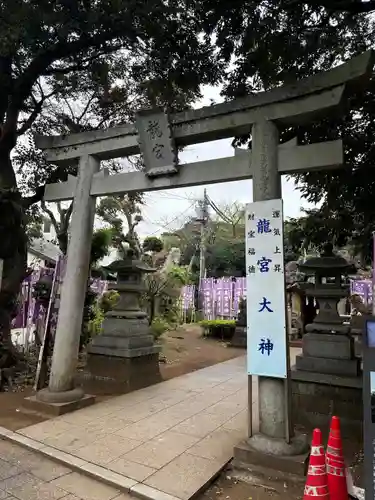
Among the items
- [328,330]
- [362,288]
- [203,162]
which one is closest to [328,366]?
[328,330]

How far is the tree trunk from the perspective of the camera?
725cm

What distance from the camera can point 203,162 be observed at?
195 inches

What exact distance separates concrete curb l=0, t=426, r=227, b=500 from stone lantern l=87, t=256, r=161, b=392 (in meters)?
2.73

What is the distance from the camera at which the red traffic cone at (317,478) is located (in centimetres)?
279

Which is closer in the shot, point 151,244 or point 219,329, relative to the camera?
point 219,329

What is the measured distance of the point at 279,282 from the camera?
3959mm

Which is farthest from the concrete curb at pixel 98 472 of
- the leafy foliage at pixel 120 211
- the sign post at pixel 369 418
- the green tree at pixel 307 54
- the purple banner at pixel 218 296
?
the purple banner at pixel 218 296

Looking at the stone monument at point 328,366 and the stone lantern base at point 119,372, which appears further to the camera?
the stone lantern base at point 119,372

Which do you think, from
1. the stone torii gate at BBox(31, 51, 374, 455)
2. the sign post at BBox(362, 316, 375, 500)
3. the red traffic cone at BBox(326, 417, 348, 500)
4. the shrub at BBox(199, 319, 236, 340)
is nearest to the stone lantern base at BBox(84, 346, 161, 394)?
the stone torii gate at BBox(31, 51, 374, 455)

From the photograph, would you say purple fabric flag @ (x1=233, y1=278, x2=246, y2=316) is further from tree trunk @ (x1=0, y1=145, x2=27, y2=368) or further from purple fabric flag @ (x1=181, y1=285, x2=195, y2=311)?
tree trunk @ (x1=0, y1=145, x2=27, y2=368)

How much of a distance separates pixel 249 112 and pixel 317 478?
3.87 metres

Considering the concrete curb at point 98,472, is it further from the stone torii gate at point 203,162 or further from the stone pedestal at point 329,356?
the stone pedestal at point 329,356

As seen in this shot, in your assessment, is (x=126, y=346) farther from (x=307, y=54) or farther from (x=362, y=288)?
(x=362, y=288)

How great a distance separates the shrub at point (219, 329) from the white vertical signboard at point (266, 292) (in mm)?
11714
